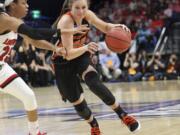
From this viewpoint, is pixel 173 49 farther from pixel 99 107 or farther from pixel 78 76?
pixel 78 76

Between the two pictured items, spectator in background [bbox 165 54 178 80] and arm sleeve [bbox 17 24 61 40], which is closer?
arm sleeve [bbox 17 24 61 40]

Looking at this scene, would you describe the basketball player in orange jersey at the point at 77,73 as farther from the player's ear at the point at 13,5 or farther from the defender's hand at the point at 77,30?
the player's ear at the point at 13,5

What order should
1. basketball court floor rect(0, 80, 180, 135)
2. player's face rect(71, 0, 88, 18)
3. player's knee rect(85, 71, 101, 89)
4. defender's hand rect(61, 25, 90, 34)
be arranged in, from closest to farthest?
defender's hand rect(61, 25, 90, 34), player's face rect(71, 0, 88, 18), player's knee rect(85, 71, 101, 89), basketball court floor rect(0, 80, 180, 135)

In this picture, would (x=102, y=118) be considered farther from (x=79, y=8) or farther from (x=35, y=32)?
(x=35, y=32)

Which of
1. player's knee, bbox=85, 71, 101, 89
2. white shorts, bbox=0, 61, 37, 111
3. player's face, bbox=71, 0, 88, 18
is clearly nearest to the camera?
white shorts, bbox=0, 61, 37, 111

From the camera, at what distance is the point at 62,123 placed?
7762 millimetres

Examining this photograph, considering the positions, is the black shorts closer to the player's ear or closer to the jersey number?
the jersey number

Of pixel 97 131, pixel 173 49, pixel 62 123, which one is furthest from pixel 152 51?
pixel 97 131

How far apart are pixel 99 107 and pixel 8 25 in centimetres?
477

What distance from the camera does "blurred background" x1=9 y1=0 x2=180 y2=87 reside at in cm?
1758

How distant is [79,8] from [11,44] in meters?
0.95

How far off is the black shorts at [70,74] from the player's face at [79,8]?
0.52 metres

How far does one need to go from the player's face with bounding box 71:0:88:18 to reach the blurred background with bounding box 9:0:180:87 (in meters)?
10.2

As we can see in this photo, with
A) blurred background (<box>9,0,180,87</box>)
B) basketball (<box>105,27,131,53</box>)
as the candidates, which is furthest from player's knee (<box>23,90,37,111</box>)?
blurred background (<box>9,0,180,87</box>)
